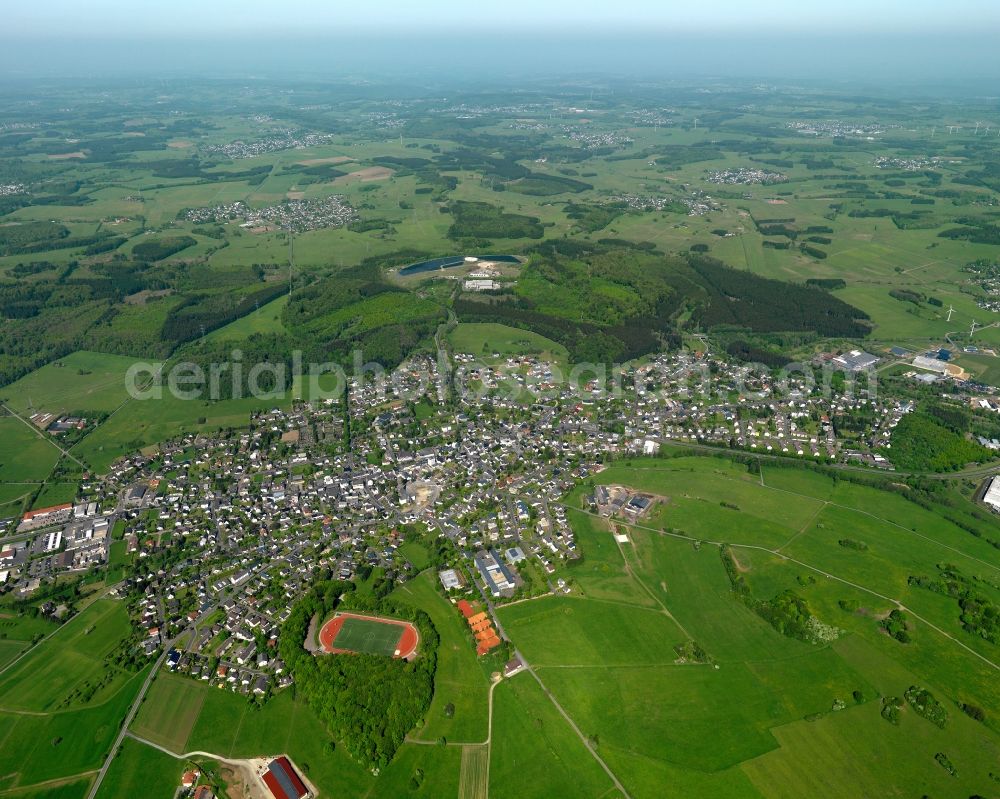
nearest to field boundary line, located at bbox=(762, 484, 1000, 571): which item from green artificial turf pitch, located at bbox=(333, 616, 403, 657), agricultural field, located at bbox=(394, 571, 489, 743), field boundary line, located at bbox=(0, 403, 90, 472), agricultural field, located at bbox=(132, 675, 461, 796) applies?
agricultural field, located at bbox=(394, 571, 489, 743)

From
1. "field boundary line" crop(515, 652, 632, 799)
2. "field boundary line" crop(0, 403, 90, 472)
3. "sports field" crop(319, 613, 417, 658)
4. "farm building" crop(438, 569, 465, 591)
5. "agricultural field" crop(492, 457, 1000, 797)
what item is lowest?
"field boundary line" crop(0, 403, 90, 472)

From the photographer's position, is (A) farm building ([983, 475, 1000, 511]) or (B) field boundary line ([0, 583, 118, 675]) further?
(A) farm building ([983, 475, 1000, 511])

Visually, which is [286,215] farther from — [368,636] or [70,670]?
[368,636]

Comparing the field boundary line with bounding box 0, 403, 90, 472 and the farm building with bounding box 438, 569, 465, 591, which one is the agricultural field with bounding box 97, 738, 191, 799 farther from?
the field boundary line with bounding box 0, 403, 90, 472

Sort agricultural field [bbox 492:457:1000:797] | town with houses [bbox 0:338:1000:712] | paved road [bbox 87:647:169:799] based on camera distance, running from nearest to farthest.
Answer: paved road [bbox 87:647:169:799], agricultural field [bbox 492:457:1000:797], town with houses [bbox 0:338:1000:712]

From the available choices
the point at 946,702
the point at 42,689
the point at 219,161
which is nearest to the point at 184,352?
the point at 42,689

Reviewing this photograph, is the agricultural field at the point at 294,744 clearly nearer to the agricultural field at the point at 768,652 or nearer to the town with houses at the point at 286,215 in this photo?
the agricultural field at the point at 768,652

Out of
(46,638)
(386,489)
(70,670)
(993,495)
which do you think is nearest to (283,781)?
(70,670)
